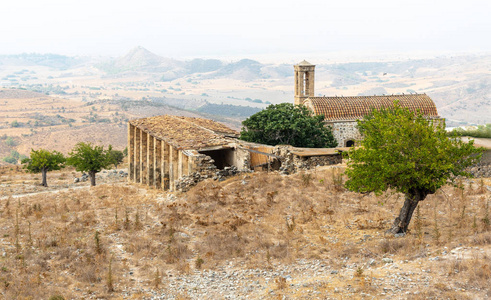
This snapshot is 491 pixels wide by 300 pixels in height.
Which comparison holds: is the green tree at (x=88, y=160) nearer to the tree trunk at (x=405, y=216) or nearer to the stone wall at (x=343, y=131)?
the stone wall at (x=343, y=131)

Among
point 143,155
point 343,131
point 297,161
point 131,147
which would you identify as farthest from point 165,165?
point 343,131

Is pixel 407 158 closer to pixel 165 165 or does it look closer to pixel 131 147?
pixel 165 165

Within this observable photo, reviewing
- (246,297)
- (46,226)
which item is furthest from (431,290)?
(46,226)

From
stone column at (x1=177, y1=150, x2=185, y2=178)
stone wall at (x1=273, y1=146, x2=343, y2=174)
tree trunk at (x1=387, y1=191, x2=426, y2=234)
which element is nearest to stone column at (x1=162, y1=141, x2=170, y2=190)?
stone column at (x1=177, y1=150, x2=185, y2=178)

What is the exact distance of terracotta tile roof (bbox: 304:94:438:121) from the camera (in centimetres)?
3731

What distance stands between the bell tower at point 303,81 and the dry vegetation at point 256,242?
20517 mm

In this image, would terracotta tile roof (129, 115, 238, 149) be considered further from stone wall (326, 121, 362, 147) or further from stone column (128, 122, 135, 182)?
stone wall (326, 121, 362, 147)

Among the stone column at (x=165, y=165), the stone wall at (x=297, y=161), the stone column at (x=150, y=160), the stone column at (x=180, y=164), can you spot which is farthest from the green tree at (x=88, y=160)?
the stone wall at (x=297, y=161)

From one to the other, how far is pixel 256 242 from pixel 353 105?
24.9 m

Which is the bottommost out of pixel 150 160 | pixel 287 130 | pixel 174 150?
pixel 150 160

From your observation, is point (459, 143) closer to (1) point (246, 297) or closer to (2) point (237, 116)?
(1) point (246, 297)

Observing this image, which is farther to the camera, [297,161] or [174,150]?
[174,150]

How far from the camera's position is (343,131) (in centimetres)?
3728

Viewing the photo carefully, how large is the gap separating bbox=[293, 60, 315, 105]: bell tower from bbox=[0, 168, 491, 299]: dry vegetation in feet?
67.3
